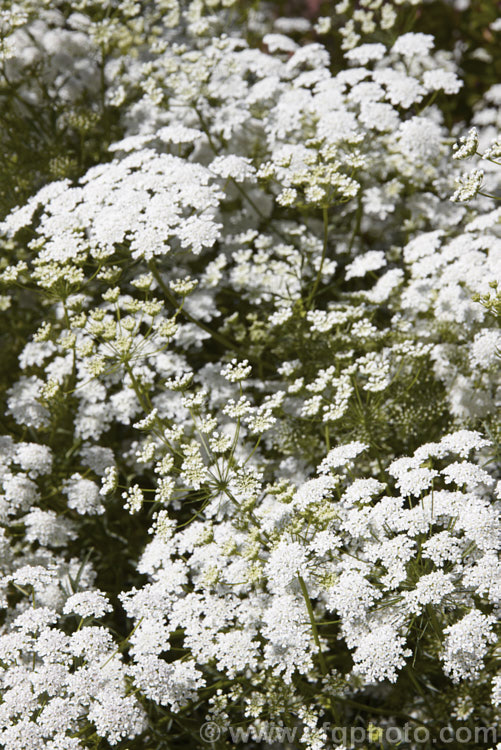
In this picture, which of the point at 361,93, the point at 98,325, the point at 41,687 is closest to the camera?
the point at 41,687

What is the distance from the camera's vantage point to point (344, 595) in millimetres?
2469

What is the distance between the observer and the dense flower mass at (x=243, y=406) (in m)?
2.57

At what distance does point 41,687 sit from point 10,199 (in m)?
2.80

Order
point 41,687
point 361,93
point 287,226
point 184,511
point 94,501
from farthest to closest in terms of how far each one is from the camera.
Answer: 1. point 287,226
2. point 361,93
3. point 184,511
4. point 94,501
5. point 41,687

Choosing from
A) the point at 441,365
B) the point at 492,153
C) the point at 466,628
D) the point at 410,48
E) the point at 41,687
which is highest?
the point at 410,48

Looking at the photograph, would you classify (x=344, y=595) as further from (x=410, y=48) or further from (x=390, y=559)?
(x=410, y=48)

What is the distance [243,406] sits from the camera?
9.26 ft

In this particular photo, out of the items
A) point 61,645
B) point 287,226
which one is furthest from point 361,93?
point 61,645

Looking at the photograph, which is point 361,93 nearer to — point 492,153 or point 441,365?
point 492,153

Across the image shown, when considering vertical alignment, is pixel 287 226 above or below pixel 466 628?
above

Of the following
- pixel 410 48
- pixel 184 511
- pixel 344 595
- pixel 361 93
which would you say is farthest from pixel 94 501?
pixel 410 48

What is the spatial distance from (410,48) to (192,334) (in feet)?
7.38

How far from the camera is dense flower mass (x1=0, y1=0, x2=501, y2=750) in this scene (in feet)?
8.42

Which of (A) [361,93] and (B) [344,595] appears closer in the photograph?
(B) [344,595]
